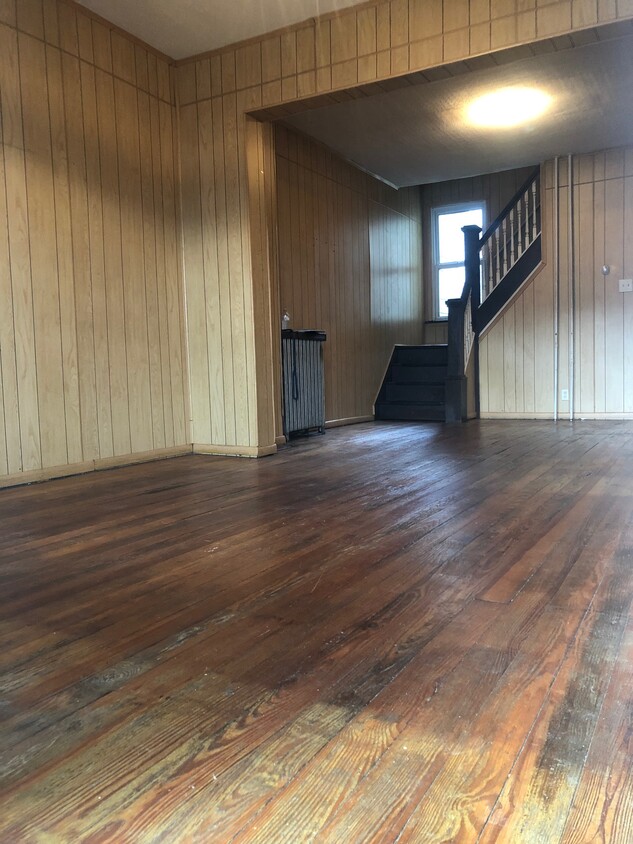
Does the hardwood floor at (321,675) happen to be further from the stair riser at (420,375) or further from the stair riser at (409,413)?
the stair riser at (420,375)

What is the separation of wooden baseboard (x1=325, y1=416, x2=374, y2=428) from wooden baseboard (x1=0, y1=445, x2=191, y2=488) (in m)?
2.26

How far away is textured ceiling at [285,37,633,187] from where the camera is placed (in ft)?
16.0

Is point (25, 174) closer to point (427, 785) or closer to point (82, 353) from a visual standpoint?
point (82, 353)

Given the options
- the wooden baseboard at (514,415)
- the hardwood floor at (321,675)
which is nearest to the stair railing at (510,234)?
the wooden baseboard at (514,415)

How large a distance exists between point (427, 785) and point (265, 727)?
0.98 feet

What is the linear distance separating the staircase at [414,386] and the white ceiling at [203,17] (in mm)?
4352

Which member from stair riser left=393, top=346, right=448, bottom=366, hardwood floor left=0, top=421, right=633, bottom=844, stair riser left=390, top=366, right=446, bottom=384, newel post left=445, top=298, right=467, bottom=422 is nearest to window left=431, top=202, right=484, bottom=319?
stair riser left=393, top=346, right=448, bottom=366

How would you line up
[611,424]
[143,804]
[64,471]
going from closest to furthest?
[143,804], [64,471], [611,424]

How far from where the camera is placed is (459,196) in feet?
28.3

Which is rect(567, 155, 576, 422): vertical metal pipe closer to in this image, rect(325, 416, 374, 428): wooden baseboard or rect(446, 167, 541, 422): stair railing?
rect(446, 167, 541, 422): stair railing

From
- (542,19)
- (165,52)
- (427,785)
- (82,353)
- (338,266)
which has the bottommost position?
(427,785)

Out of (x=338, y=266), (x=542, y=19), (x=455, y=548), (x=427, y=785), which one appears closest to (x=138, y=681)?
(x=427, y=785)

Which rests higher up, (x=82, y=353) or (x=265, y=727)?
(x=82, y=353)

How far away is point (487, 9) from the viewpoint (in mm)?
3559
